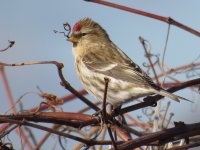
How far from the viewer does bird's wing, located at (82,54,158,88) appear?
11.7ft

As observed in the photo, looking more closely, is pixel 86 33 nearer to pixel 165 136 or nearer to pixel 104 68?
pixel 104 68

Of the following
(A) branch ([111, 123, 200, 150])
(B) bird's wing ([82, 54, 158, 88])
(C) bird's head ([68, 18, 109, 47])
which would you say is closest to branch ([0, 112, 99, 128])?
(A) branch ([111, 123, 200, 150])

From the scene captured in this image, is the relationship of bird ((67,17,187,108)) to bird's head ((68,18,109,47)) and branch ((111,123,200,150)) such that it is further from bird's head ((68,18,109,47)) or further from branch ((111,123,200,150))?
branch ((111,123,200,150))

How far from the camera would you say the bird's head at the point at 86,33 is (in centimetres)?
416

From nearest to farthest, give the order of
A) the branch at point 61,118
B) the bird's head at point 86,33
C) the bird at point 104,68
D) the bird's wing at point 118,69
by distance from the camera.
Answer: the branch at point 61,118, the bird at point 104,68, the bird's wing at point 118,69, the bird's head at point 86,33

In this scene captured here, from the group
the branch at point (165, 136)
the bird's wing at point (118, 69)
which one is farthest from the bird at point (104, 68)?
the branch at point (165, 136)

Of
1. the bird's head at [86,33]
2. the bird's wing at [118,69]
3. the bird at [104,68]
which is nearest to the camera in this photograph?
the bird at [104,68]

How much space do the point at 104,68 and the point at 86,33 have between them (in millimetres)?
600

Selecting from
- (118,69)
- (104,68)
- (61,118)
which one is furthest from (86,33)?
(61,118)

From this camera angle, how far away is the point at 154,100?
2004 millimetres

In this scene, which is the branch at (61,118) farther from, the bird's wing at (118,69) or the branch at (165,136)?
the bird's wing at (118,69)

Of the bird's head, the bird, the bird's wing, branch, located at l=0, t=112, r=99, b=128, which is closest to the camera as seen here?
branch, located at l=0, t=112, r=99, b=128

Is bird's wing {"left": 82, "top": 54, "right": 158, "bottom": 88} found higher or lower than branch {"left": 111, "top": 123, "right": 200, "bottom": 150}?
Answer: higher

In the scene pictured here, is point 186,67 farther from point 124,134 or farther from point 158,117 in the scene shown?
point 124,134
